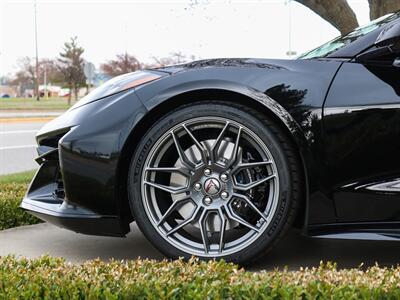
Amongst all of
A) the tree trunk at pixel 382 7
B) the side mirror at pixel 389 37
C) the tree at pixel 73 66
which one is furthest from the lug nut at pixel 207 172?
the tree at pixel 73 66

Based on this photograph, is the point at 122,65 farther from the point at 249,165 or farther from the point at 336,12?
the point at 249,165

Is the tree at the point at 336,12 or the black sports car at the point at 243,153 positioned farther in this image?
the tree at the point at 336,12

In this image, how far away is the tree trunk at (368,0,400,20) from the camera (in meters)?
5.93

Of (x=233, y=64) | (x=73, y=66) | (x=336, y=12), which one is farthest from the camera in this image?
(x=73, y=66)

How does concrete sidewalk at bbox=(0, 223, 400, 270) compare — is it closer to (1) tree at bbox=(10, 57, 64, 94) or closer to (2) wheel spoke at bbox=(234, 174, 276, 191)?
(2) wheel spoke at bbox=(234, 174, 276, 191)

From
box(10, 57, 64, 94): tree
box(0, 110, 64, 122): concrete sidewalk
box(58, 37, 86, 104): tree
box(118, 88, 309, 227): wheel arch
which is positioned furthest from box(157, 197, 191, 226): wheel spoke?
box(10, 57, 64, 94): tree

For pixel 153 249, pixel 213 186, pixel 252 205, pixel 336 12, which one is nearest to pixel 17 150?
pixel 336 12

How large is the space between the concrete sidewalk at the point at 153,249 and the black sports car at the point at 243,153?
36 cm

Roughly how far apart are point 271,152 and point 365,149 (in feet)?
1.37

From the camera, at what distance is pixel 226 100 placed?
8.81 ft

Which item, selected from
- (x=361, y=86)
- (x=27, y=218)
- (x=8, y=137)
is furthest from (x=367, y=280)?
(x=8, y=137)

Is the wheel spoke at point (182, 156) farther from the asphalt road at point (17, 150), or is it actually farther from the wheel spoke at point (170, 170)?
the asphalt road at point (17, 150)

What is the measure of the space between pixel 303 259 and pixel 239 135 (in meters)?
0.83

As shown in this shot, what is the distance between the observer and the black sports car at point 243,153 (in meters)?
2.51
